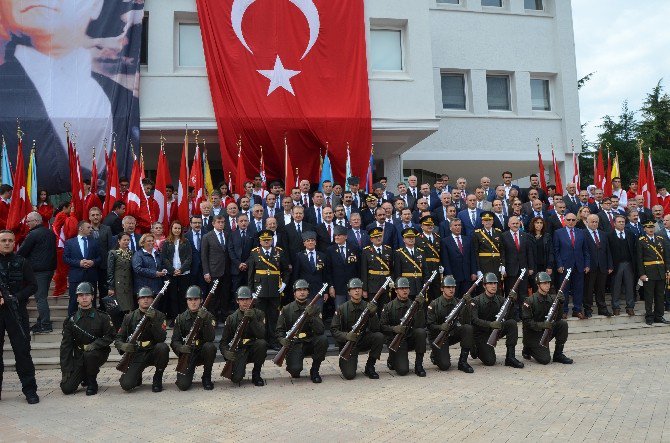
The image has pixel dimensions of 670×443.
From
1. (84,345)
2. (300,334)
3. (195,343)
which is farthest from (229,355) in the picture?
(84,345)

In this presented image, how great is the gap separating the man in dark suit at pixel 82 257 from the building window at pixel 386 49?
9619 mm

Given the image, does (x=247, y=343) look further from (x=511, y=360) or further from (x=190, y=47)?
(x=190, y=47)

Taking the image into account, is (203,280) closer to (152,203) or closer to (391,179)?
(152,203)

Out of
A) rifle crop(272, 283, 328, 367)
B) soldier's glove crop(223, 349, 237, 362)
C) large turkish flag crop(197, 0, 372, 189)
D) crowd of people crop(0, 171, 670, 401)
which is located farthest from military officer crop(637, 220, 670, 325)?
soldier's glove crop(223, 349, 237, 362)

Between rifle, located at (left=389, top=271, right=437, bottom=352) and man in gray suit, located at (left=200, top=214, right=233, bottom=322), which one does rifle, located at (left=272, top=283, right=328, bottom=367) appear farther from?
man in gray suit, located at (left=200, top=214, right=233, bottom=322)

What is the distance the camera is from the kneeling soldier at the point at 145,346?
819cm

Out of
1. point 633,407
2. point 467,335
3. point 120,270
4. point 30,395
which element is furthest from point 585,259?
point 30,395

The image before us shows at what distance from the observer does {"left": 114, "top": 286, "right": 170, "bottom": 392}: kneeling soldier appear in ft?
26.9

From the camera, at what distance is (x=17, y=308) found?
26.2ft

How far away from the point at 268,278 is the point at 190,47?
8751 mm

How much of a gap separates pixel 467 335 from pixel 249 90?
29.7ft

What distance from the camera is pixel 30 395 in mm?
7684

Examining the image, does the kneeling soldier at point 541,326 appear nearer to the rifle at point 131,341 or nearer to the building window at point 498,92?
the rifle at point 131,341

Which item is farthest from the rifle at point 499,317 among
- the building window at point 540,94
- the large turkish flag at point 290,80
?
the building window at point 540,94
